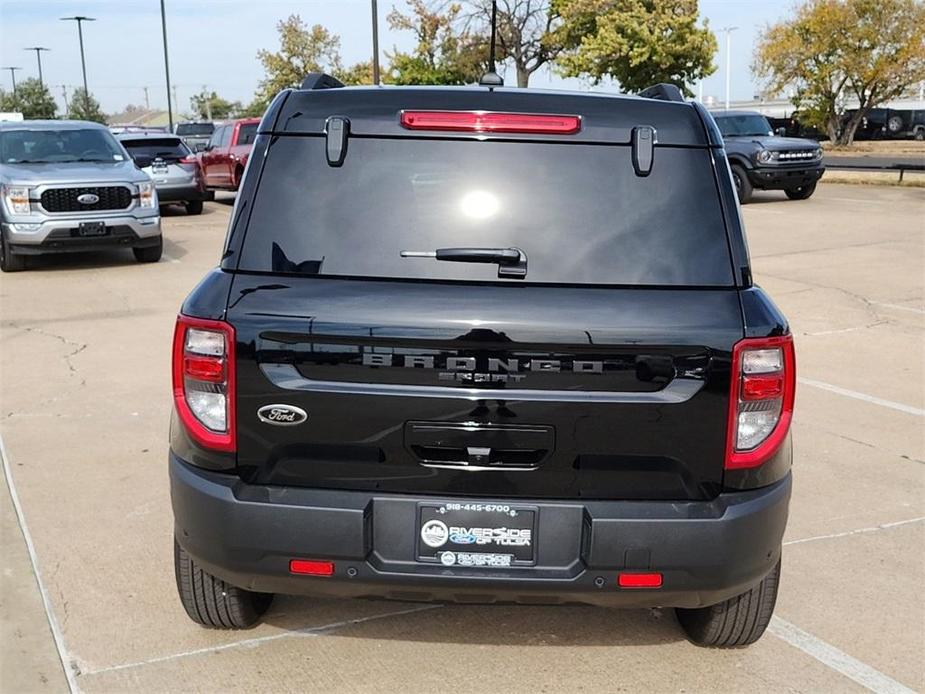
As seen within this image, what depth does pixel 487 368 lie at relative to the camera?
2.92 metres

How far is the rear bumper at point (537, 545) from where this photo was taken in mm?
2945

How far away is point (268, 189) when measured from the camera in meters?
3.11

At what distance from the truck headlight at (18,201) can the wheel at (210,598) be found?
975 cm

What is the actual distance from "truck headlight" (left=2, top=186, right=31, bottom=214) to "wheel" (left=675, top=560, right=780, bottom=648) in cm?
1068

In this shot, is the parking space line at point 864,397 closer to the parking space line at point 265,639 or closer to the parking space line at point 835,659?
the parking space line at point 835,659

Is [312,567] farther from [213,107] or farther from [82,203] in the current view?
[213,107]

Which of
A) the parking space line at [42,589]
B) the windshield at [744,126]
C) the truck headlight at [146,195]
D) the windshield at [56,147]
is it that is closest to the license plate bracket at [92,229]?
the truck headlight at [146,195]

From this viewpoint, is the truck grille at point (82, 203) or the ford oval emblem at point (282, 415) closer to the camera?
the ford oval emblem at point (282, 415)

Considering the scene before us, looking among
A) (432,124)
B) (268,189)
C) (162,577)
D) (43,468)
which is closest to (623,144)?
(432,124)

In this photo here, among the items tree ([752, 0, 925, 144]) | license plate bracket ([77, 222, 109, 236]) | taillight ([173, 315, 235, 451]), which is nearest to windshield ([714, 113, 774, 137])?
license plate bracket ([77, 222, 109, 236])

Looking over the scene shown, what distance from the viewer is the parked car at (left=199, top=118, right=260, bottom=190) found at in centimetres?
2175

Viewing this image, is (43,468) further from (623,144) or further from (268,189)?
(623,144)

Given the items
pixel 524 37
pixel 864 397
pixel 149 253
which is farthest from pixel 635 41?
pixel 864 397

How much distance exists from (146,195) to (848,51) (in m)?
37.6
